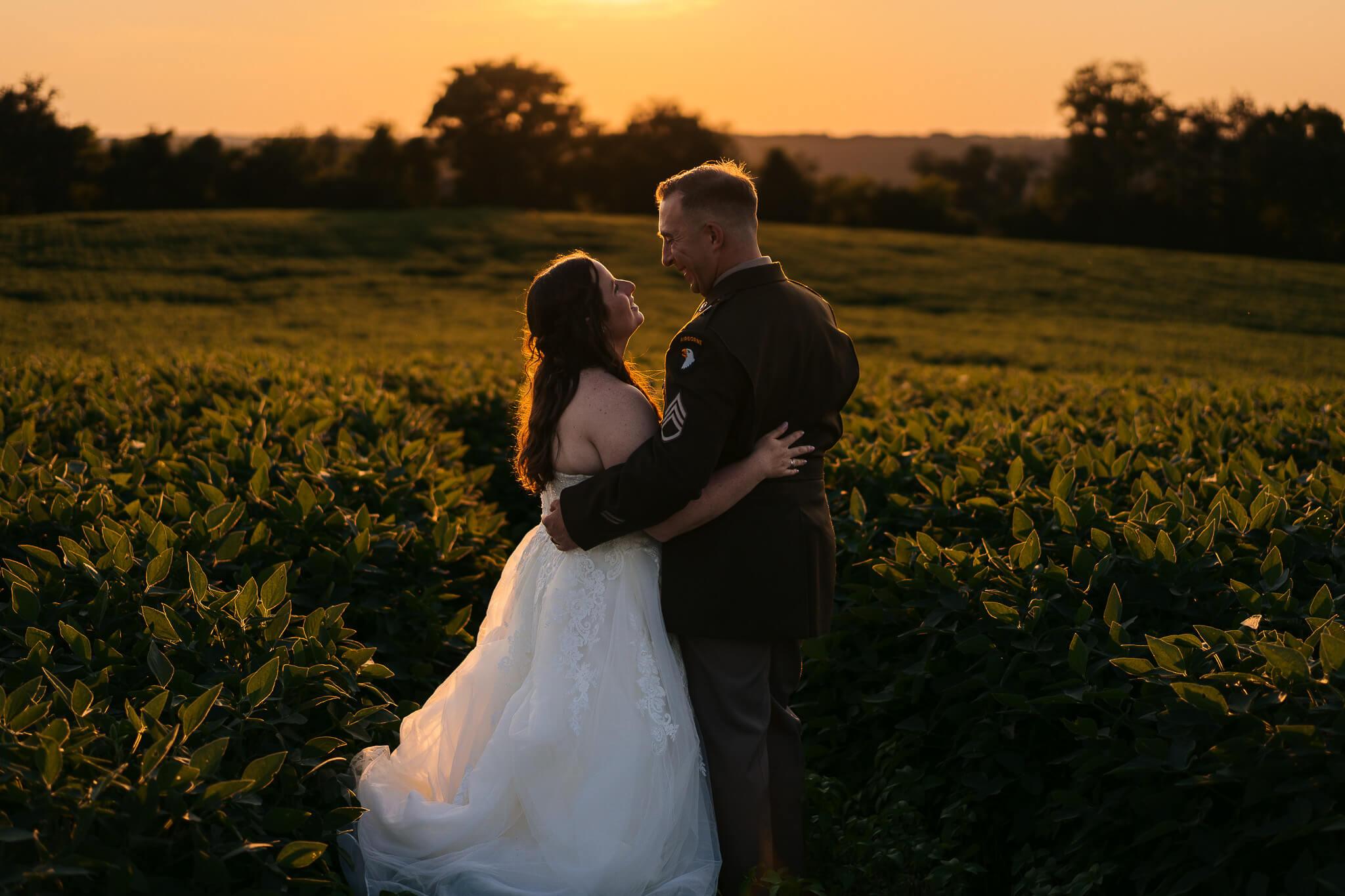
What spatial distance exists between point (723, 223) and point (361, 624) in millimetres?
2527

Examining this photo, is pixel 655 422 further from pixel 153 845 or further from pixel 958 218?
pixel 958 218

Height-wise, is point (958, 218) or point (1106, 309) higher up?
point (958, 218)

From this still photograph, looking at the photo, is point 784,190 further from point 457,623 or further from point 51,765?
point 51,765

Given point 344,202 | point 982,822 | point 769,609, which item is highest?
point 344,202

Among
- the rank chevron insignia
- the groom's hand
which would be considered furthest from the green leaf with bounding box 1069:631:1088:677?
the groom's hand

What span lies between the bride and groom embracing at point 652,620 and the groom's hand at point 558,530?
0.4 inches

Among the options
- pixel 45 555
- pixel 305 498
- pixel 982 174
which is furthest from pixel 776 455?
pixel 982 174

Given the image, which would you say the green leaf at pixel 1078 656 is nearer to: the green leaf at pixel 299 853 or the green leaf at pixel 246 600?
the green leaf at pixel 299 853

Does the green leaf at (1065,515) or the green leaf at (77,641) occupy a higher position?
the green leaf at (1065,515)

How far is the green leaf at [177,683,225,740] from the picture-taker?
119 inches

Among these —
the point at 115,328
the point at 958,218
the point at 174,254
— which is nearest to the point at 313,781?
the point at 115,328

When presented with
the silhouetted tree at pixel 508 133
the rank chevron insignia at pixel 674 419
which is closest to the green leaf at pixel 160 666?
the rank chevron insignia at pixel 674 419

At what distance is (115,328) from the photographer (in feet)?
88.8

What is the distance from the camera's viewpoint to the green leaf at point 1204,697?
10.2ft
